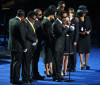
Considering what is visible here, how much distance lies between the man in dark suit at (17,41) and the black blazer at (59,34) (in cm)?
97

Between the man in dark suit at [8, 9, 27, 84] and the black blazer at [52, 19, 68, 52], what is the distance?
970 mm

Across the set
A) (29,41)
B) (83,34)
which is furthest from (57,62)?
(83,34)

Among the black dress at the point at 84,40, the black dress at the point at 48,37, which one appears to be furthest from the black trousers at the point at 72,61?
the black dress at the point at 48,37

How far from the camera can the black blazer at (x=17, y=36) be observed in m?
8.12

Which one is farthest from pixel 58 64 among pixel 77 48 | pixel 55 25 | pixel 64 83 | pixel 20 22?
pixel 77 48

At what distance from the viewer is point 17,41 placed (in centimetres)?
824

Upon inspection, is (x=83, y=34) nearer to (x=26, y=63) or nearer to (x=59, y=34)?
(x=59, y=34)

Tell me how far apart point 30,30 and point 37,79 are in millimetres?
1500

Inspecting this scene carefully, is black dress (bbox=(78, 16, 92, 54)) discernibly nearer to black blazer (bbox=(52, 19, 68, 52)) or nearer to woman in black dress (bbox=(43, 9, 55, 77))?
woman in black dress (bbox=(43, 9, 55, 77))

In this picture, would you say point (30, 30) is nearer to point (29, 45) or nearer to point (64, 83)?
point (29, 45)

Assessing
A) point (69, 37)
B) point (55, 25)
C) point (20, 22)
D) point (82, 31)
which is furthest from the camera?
point (82, 31)

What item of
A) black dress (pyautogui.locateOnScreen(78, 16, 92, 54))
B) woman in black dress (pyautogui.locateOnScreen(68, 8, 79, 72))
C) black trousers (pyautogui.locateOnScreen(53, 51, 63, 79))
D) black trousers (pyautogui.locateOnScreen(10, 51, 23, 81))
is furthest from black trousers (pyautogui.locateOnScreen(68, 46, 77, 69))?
black trousers (pyautogui.locateOnScreen(10, 51, 23, 81))

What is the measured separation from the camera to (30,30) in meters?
8.59

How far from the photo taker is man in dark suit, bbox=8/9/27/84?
320 inches
